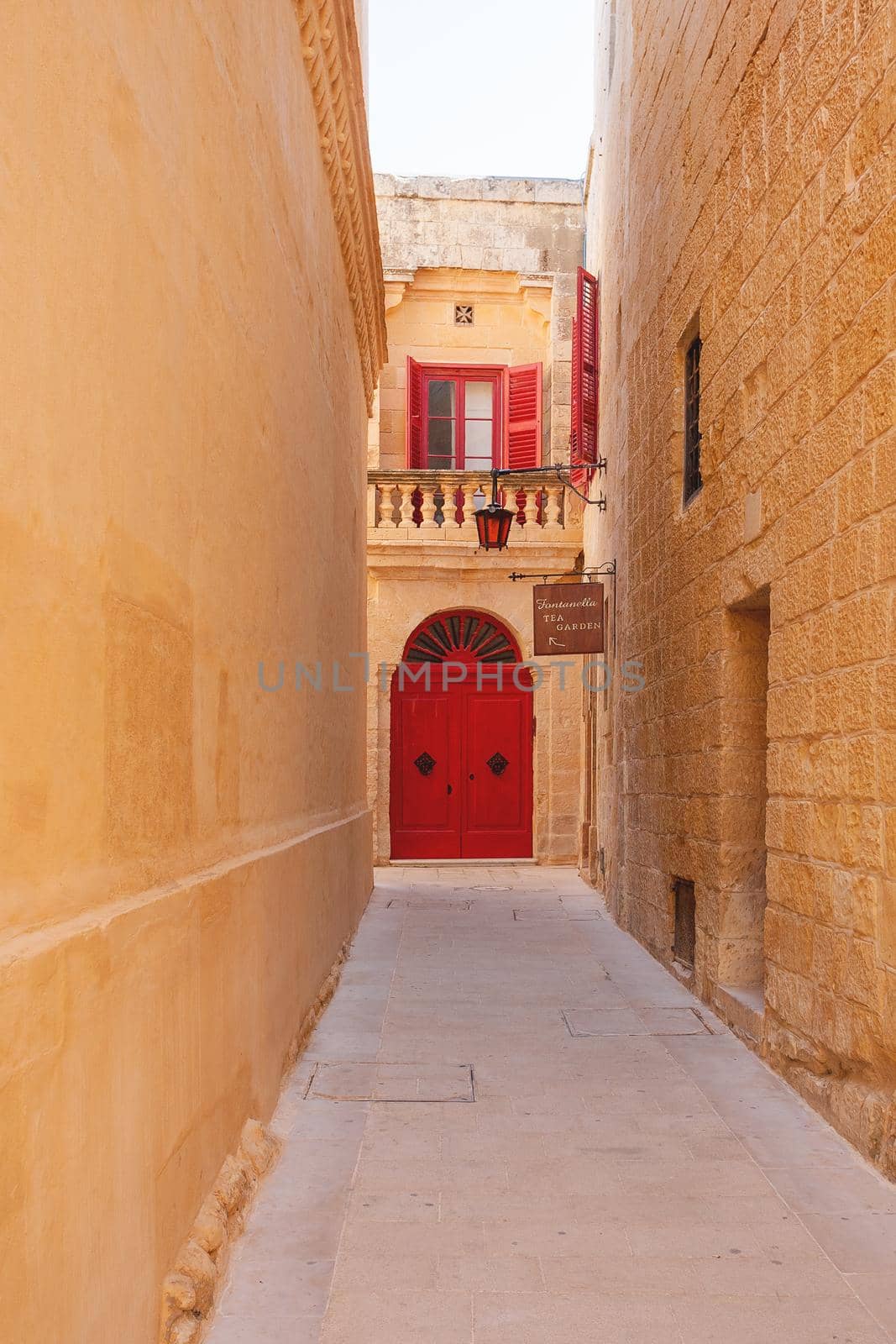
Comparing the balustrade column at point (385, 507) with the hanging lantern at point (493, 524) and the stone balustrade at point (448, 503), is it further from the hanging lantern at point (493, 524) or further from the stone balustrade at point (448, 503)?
the hanging lantern at point (493, 524)

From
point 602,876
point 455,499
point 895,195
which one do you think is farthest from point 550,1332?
point 455,499

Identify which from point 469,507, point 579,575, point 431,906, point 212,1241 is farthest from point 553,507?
point 212,1241

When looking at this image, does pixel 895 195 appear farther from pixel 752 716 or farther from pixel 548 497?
pixel 548 497

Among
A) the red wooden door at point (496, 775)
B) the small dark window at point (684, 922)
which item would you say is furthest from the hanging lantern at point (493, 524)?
the small dark window at point (684, 922)

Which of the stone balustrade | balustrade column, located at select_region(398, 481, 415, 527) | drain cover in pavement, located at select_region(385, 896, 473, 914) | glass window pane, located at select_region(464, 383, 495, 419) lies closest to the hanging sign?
drain cover in pavement, located at select_region(385, 896, 473, 914)

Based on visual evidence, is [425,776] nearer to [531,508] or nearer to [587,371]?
[531,508]

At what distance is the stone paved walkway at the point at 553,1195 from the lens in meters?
2.83

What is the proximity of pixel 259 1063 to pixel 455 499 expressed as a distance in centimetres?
1015

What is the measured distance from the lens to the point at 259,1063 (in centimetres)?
409

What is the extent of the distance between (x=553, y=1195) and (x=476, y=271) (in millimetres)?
12733

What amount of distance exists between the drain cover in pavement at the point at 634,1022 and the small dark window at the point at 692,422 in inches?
123

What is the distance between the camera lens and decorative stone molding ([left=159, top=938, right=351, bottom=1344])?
265 centimetres

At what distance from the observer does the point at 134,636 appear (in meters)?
2.57

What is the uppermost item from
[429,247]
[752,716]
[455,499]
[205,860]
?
[429,247]
